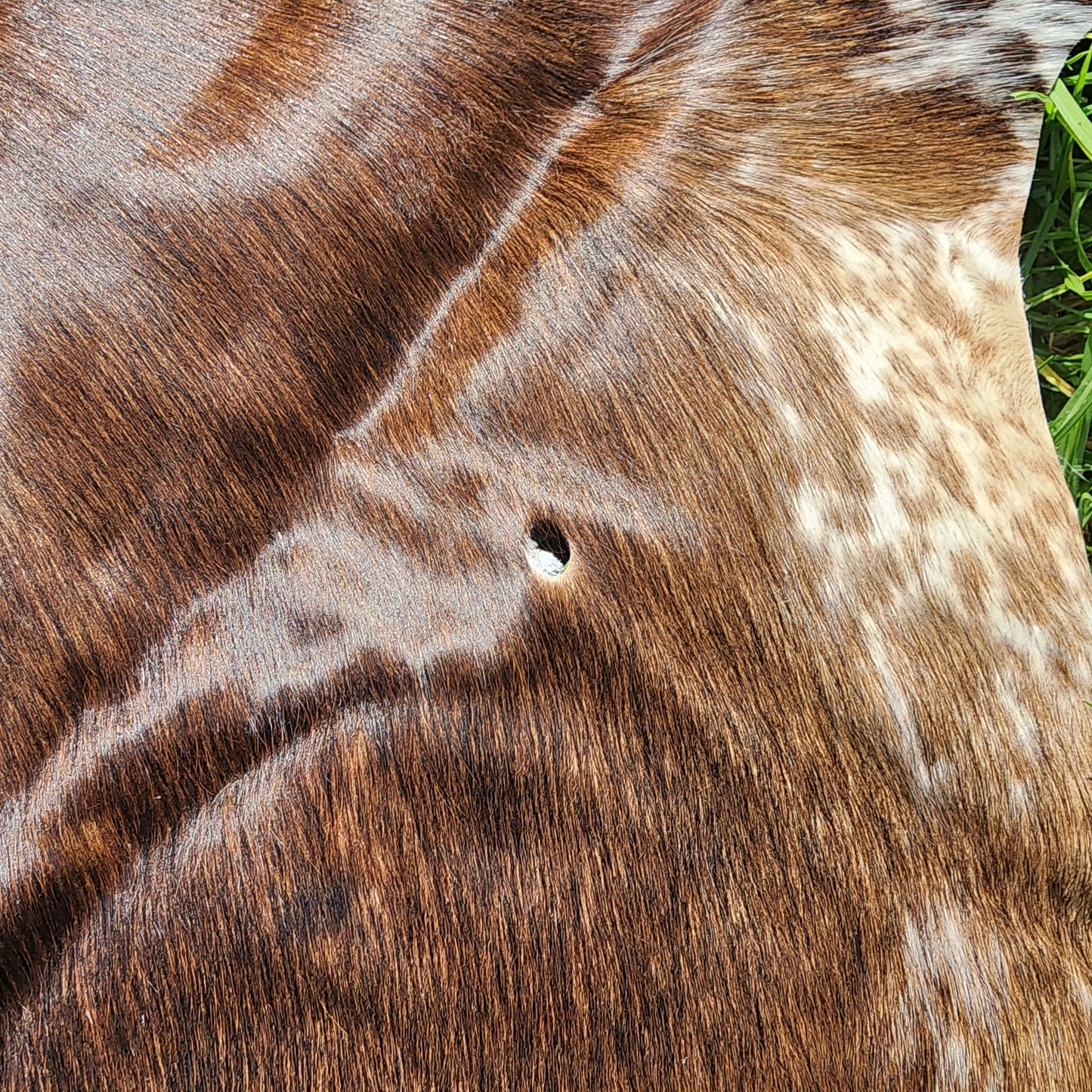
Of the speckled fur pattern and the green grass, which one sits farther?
the green grass

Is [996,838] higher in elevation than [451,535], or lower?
lower

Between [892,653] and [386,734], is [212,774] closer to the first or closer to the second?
[386,734]

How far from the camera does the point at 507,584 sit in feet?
2.76

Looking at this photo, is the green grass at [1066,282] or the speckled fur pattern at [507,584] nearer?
the speckled fur pattern at [507,584]

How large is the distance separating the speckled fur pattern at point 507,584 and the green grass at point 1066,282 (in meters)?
0.38

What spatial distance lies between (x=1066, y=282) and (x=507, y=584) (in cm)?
83

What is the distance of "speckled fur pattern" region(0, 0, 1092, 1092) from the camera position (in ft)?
2.68

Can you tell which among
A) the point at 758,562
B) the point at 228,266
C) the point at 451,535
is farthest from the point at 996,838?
the point at 228,266

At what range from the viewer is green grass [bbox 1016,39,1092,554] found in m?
1.21

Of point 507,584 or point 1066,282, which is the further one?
point 1066,282

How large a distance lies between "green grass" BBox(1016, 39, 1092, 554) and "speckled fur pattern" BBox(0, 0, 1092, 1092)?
0.38 m

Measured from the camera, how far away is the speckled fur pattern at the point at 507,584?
815 mm

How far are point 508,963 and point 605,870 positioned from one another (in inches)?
4.0

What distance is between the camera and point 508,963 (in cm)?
82
